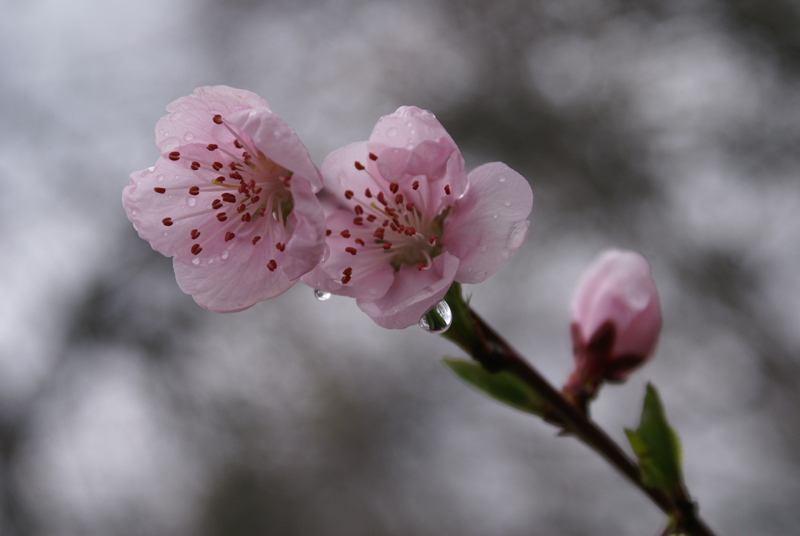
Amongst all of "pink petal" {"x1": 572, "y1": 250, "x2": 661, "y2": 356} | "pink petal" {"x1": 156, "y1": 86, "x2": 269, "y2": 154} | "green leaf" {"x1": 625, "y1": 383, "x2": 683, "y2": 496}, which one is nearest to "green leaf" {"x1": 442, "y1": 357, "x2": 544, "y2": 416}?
"green leaf" {"x1": 625, "y1": 383, "x2": 683, "y2": 496}

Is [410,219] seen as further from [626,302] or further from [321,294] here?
[626,302]

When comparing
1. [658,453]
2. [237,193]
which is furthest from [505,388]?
[237,193]

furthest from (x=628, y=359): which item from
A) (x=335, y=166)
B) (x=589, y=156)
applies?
(x=589, y=156)

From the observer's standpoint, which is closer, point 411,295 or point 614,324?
point 411,295

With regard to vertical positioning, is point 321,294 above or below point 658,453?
above

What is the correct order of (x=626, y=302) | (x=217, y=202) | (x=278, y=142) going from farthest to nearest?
1. (x=626, y=302)
2. (x=217, y=202)
3. (x=278, y=142)

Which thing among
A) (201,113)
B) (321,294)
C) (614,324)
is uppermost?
(201,113)

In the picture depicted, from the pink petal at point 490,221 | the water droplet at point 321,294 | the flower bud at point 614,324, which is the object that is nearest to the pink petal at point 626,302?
the flower bud at point 614,324
